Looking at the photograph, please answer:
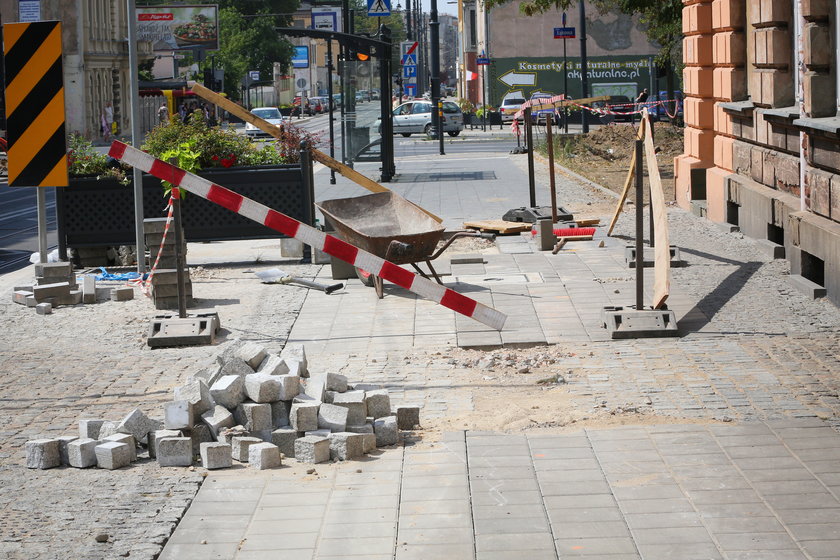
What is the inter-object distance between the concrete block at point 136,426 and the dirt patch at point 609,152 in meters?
17.1

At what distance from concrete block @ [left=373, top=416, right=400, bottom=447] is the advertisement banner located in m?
65.3

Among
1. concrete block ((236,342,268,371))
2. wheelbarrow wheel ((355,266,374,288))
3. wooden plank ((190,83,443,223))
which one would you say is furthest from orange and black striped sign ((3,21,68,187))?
concrete block ((236,342,268,371))

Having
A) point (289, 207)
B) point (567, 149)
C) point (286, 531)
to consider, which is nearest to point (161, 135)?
point (289, 207)

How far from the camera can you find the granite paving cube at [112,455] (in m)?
6.11

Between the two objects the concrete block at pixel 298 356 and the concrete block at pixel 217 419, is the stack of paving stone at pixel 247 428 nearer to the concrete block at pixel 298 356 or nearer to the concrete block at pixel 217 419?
the concrete block at pixel 217 419

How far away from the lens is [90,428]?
6445mm

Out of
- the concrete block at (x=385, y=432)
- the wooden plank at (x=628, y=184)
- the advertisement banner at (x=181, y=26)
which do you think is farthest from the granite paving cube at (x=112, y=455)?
the advertisement banner at (x=181, y=26)

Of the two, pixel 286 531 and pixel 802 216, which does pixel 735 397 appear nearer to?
pixel 286 531

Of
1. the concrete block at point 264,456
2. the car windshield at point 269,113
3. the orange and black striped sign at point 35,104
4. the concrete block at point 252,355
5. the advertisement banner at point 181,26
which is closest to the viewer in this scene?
the concrete block at point 264,456

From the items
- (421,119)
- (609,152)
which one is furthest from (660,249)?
(421,119)

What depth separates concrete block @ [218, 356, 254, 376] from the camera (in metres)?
6.90

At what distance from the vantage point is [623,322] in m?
9.10

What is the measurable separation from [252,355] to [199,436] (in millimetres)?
809

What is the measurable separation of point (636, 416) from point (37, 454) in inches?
128
